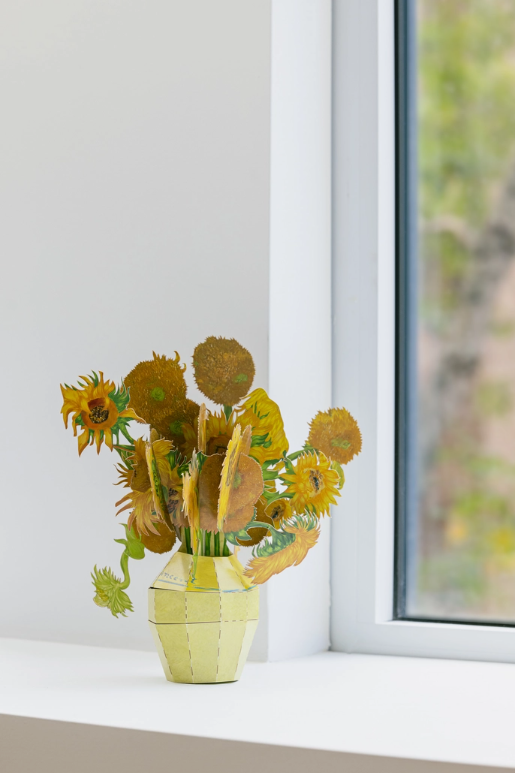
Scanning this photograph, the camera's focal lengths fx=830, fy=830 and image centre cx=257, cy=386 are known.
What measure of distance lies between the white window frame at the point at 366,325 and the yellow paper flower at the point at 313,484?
0.89 ft

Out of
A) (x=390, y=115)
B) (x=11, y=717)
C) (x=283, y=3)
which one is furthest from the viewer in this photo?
(x=390, y=115)

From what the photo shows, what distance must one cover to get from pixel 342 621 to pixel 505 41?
0.84 meters

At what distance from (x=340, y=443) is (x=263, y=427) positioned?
8 cm

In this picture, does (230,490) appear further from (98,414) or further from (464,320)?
(464,320)

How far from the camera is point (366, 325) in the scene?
1.16m

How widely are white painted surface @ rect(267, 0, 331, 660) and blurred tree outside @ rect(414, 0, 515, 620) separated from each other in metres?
0.15

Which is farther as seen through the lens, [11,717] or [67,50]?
[67,50]

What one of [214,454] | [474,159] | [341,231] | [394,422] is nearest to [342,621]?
[394,422]

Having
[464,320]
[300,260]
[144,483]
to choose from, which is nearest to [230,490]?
[144,483]

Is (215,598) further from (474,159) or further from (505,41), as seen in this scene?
(505,41)

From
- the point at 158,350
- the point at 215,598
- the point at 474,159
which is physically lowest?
the point at 215,598

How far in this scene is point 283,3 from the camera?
1.09m

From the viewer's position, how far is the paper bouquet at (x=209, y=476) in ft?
2.77

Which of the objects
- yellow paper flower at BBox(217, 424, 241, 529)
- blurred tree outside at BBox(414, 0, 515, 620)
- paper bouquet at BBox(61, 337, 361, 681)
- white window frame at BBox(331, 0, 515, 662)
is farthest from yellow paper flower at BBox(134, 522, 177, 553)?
blurred tree outside at BBox(414, 0, 515, 620)
